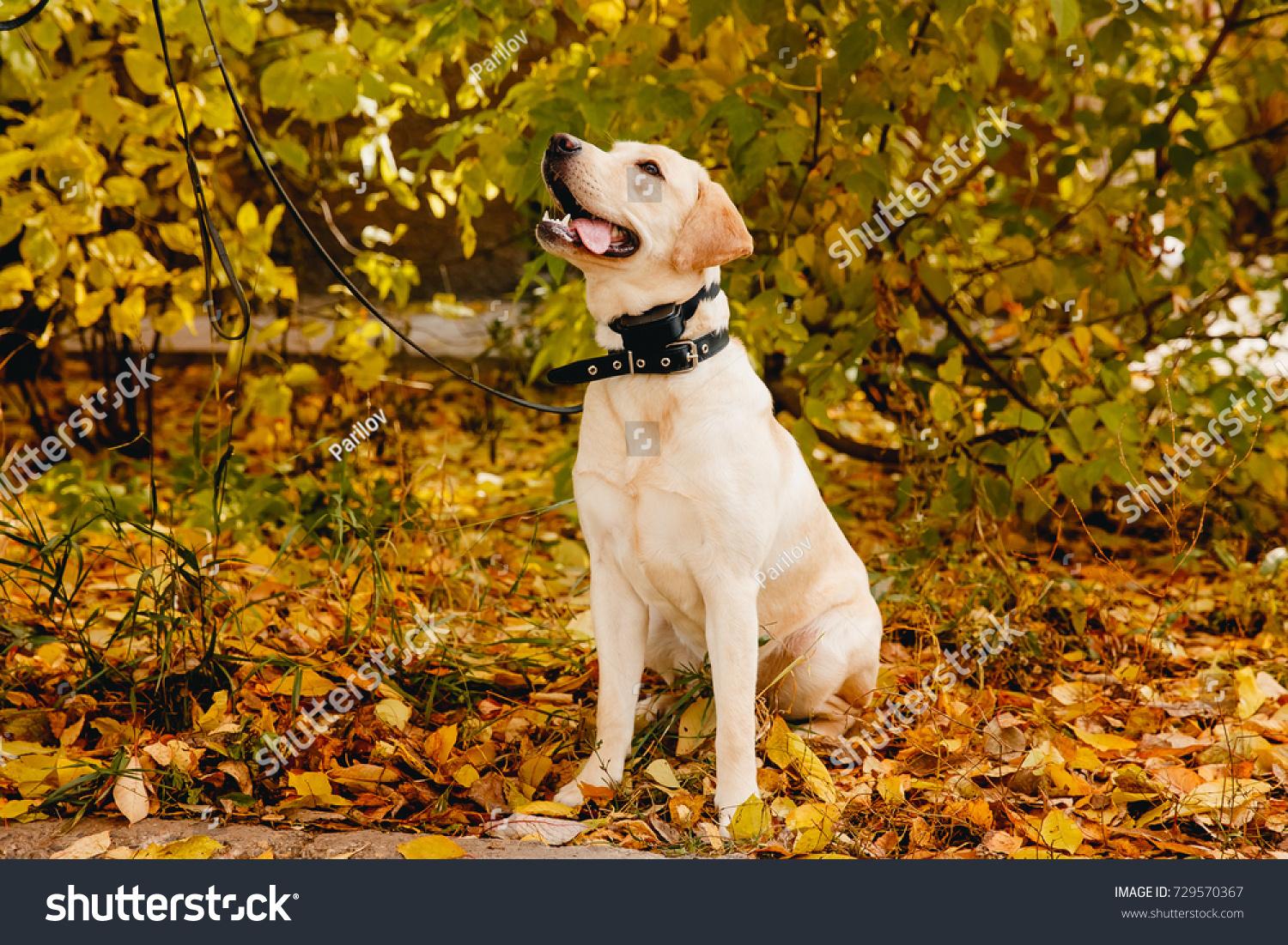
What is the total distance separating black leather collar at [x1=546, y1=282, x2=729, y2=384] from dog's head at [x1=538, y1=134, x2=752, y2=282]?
0.08m

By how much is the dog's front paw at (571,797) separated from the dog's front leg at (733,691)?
36cm

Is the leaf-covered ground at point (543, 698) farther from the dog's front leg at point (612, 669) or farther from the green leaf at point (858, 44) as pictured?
the green leaf at point (858, 44)

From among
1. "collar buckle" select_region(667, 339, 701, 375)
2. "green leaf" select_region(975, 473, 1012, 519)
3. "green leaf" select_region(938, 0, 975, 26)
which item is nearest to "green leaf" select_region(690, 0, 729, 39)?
"green leaf" select_region(938, 0, 975, 26)

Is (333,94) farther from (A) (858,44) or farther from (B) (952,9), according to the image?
(B) (952,9)

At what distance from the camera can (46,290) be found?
4.33 m

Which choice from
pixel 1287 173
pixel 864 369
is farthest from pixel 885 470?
pixel 1287 173

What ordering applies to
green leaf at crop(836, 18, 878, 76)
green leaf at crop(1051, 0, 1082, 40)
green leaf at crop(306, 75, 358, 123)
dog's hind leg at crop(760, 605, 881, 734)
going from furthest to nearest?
green leaf at crop(306, 75, 358, 123) < green leaf at crop(836, 18, 878, 76) < dog's hind leg at crop(760, 605, 881, 734) < green leaf at crop(1051, 0, 1082, 40)

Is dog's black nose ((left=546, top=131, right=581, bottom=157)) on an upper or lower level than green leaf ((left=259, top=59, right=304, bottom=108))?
lower

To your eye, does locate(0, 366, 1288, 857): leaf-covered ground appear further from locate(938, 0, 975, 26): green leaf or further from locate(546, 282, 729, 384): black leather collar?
locate(938, 0, 975, 26): green leaf

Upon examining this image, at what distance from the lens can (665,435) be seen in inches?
100.0

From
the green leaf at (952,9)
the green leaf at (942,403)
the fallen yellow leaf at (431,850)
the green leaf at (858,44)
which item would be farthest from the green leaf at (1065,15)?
the fallen yellow leaf at (431,850)

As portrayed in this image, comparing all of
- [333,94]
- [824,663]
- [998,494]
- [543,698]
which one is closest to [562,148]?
[824,663]

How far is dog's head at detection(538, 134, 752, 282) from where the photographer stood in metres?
2.42
